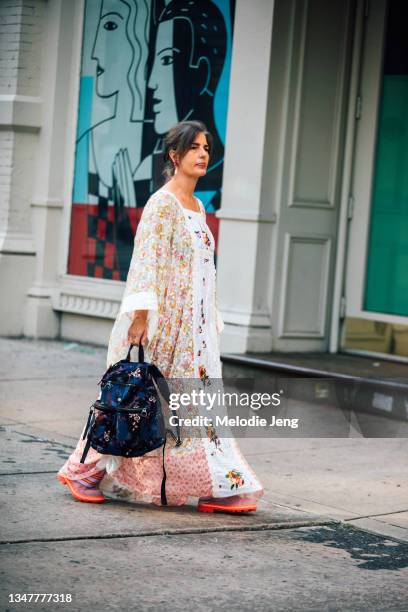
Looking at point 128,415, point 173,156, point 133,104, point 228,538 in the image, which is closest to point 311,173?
point 133,104

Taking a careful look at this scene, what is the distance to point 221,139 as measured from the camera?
1033 centimetres

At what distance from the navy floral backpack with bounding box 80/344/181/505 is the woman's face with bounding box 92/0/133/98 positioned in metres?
6.41

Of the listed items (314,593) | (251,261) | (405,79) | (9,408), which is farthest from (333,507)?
(405,79)

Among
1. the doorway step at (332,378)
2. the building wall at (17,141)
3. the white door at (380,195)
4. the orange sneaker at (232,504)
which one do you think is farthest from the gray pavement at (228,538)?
the building wall at (17,141)

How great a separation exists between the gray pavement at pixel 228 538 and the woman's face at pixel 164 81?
13.6ft

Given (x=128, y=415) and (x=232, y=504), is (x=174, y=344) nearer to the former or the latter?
(x=128, y=415)

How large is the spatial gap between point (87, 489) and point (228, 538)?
2.61 feet

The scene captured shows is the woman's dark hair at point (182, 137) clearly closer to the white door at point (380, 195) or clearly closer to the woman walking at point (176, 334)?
the woman walking at point (176, 334)

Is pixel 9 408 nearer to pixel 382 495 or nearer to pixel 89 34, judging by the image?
pixel 382 495

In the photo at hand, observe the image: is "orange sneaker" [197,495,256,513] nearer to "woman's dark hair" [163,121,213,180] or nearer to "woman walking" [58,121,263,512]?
"woman walking" [58,121,263,512]

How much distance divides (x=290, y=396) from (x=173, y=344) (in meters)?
3.53

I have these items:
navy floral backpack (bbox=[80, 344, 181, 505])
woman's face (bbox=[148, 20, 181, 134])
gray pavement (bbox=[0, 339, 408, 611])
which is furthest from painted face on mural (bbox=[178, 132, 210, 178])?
woman's face (bbox=[148, 20, 181, 134])

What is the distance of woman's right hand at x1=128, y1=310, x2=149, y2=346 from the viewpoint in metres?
5.49

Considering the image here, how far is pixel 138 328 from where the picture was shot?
550 cm
